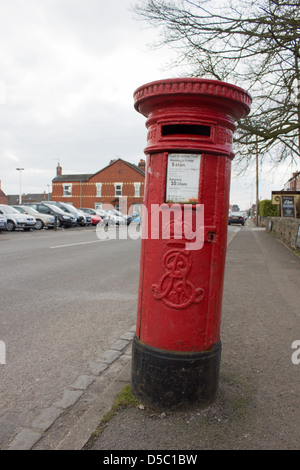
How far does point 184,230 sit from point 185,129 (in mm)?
710

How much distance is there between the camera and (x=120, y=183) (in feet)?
178

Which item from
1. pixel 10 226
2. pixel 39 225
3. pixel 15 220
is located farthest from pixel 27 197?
pixel 15 220

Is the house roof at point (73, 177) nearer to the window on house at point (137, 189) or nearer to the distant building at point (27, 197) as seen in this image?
the window on house at point (137, 189)

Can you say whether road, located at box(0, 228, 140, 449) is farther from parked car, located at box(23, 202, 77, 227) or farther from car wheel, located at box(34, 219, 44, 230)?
parked car, located at box(23, 202, 77, 227)

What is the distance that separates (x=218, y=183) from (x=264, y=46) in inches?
366

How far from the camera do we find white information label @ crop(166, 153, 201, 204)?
2574mm

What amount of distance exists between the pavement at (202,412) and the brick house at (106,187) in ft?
155

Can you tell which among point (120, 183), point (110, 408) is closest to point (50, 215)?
point (110, 408)

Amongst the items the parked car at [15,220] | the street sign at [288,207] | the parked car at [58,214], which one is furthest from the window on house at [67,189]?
the street sign at [288,207]

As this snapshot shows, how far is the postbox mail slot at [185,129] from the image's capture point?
2.63 meters

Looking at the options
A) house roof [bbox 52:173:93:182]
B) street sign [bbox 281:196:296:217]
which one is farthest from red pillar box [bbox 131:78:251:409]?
house roof [bbox 52:173:93:182]

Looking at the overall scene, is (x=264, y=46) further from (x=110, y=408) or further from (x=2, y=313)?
(x=110, y=408)

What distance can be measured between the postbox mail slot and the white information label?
0.58 feet
